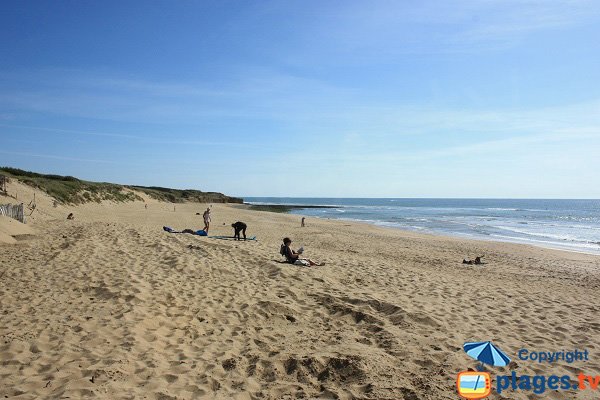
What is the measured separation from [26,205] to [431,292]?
24.8 metres

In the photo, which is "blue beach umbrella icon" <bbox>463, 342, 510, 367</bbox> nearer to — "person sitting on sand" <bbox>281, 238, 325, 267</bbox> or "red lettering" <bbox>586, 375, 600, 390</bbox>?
"red lettering" <bbox>586, 375, 600, 390</bbox>

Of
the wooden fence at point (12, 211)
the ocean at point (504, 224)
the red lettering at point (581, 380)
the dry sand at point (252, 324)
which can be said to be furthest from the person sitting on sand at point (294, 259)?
the ocean at point (504, 224)

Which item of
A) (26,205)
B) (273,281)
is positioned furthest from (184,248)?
(26,205)

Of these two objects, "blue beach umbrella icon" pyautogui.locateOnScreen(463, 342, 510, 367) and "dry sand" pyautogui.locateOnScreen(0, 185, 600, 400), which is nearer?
"blue beach umbrella icon" pyautogui.locateOnScreen(463, 342, 510, 367)

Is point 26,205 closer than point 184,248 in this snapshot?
No

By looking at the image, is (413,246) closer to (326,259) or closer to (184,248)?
(326,259)

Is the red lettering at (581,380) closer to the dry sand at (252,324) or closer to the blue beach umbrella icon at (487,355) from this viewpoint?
the dry sand at (252,324)

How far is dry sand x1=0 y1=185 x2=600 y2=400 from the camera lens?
15.3ft

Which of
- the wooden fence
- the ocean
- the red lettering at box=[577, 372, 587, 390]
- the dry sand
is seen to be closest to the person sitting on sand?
the dry sand

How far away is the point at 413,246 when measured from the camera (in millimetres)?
20672

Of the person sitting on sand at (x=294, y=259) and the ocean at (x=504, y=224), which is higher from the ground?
the person sitting on sand at (x=294, y=259)

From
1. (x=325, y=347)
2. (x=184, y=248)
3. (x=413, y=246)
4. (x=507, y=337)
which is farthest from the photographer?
(x=413, y=246)

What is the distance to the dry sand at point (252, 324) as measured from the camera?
4.66 meters

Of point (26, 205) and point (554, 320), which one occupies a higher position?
point (26, 205)
